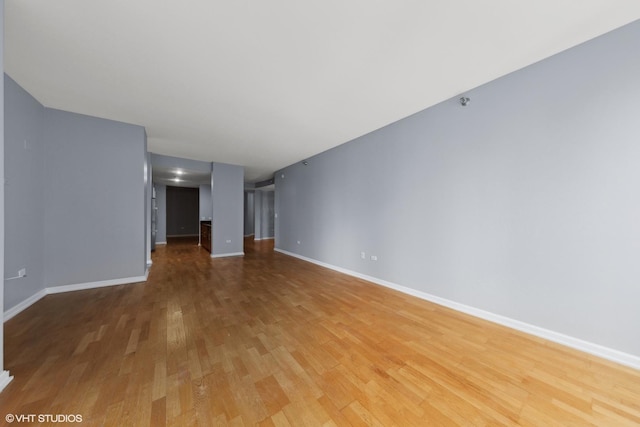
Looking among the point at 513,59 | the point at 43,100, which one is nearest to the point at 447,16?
the point at 513,59

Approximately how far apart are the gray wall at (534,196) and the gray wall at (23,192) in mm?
4818

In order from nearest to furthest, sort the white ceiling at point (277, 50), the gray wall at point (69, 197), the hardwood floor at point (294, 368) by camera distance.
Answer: the hardwood floor at point (294, 368) < the white ceiling at point (277, 50) < the gray wall at point (69, 197)

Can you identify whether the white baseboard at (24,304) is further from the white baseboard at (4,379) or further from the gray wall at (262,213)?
the gray wall at (262,213)

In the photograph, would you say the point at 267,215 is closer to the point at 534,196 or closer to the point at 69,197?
the point at 69,197

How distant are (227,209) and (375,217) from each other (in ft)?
14.4

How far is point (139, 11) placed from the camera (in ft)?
5.11

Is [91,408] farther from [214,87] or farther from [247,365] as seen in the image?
[214,87]

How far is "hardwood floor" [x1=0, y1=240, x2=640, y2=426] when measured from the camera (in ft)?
4.17

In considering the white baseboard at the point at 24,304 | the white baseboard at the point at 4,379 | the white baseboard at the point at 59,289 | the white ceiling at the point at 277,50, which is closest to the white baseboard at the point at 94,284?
the white baseboard at the point at 59,289

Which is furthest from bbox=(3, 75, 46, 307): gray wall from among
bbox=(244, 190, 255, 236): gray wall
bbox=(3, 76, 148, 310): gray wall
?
bbox=(244, 190, 255, 236): gray wall

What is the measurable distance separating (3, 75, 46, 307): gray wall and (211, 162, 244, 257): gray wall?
3.14 m

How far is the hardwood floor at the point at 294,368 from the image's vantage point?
1271mm

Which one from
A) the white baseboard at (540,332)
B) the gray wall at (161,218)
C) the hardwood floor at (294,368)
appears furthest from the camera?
the gray wall at (161,218)

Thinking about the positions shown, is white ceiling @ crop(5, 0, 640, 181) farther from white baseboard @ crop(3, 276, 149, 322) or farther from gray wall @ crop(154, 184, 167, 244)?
gray wall @ crop(154, 184, 167, 244)
